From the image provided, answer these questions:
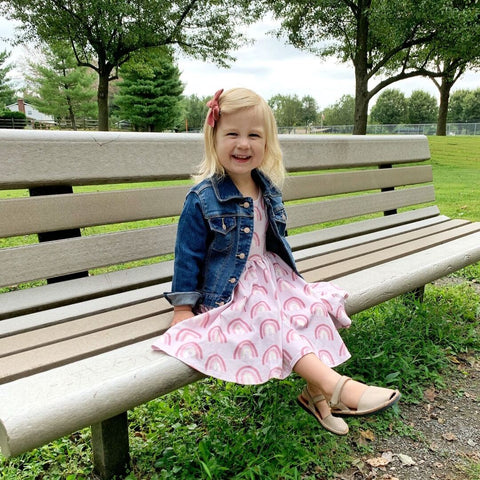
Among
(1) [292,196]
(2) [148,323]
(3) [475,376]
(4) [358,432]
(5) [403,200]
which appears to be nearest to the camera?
(2) [148,323]

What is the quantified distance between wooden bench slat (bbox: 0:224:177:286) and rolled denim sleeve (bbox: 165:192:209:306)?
401mm

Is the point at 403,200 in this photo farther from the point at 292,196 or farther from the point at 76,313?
the point at 76,313

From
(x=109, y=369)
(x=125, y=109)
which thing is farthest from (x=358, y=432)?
(x=125, y=109)

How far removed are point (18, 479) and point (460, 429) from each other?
1.82 metres

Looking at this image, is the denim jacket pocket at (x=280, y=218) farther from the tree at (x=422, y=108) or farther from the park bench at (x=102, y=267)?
the tree at (x=422, y=108)

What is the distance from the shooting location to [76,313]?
1.72 metres

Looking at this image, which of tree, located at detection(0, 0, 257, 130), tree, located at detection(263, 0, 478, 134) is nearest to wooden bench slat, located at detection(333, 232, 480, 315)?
tree, located at detection(263, 0, 478, 134)

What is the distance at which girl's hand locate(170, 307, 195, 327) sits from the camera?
165cm

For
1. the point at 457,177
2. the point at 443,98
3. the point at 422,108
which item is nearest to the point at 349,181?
the point at 457,177

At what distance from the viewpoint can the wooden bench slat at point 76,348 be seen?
1.31 metres

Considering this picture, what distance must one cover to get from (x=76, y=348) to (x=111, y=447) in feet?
1.56

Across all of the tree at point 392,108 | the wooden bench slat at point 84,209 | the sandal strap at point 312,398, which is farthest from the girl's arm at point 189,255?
the tree at point 392,108

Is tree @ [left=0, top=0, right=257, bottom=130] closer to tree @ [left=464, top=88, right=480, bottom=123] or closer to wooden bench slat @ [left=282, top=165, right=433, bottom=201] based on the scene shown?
wooden bench slat @ [left=282, top=165, right=433, bottom=201]

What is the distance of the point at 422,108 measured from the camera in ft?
245
